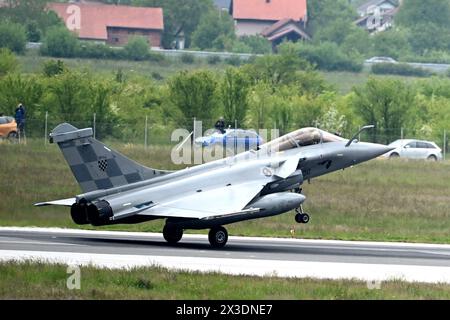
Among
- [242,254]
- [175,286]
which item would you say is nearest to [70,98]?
[242,254]

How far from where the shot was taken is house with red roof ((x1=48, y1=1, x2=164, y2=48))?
126 m

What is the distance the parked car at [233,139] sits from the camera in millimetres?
56500

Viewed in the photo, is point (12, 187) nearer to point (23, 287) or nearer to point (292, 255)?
point (292, 255)

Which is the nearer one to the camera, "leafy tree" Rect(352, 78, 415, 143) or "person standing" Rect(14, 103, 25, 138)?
"person standing" Rect(14, 103, 25, 138)

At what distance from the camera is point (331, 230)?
37625 millimetres

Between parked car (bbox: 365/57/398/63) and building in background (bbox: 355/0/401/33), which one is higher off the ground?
building in background (bbox: 355/0/401/33)

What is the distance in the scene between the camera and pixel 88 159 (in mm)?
29984

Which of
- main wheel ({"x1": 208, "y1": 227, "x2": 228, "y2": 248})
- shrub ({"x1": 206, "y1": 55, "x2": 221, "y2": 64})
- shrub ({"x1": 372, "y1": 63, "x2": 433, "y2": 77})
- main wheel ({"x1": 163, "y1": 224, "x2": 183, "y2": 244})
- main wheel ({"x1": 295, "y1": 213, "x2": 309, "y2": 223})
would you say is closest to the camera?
main wheel ({"x1": 208, "y1": 227, "x2": 228, "y2": 248})

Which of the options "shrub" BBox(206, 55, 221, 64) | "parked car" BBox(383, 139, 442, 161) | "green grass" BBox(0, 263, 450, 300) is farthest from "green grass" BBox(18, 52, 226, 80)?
"green grass" BBox(0, 263, 450, 300)

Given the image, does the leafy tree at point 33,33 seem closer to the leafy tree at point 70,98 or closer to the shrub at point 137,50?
the shrub at point 137,50

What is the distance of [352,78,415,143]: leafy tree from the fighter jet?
39.1m

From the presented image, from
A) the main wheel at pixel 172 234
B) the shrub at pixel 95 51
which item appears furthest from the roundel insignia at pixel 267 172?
the shrub at pixel 95 51

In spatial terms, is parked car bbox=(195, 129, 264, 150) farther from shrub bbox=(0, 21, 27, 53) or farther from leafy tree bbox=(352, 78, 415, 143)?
shrub bbox=(0, 21, 27, 53)

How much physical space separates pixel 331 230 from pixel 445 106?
137ft
